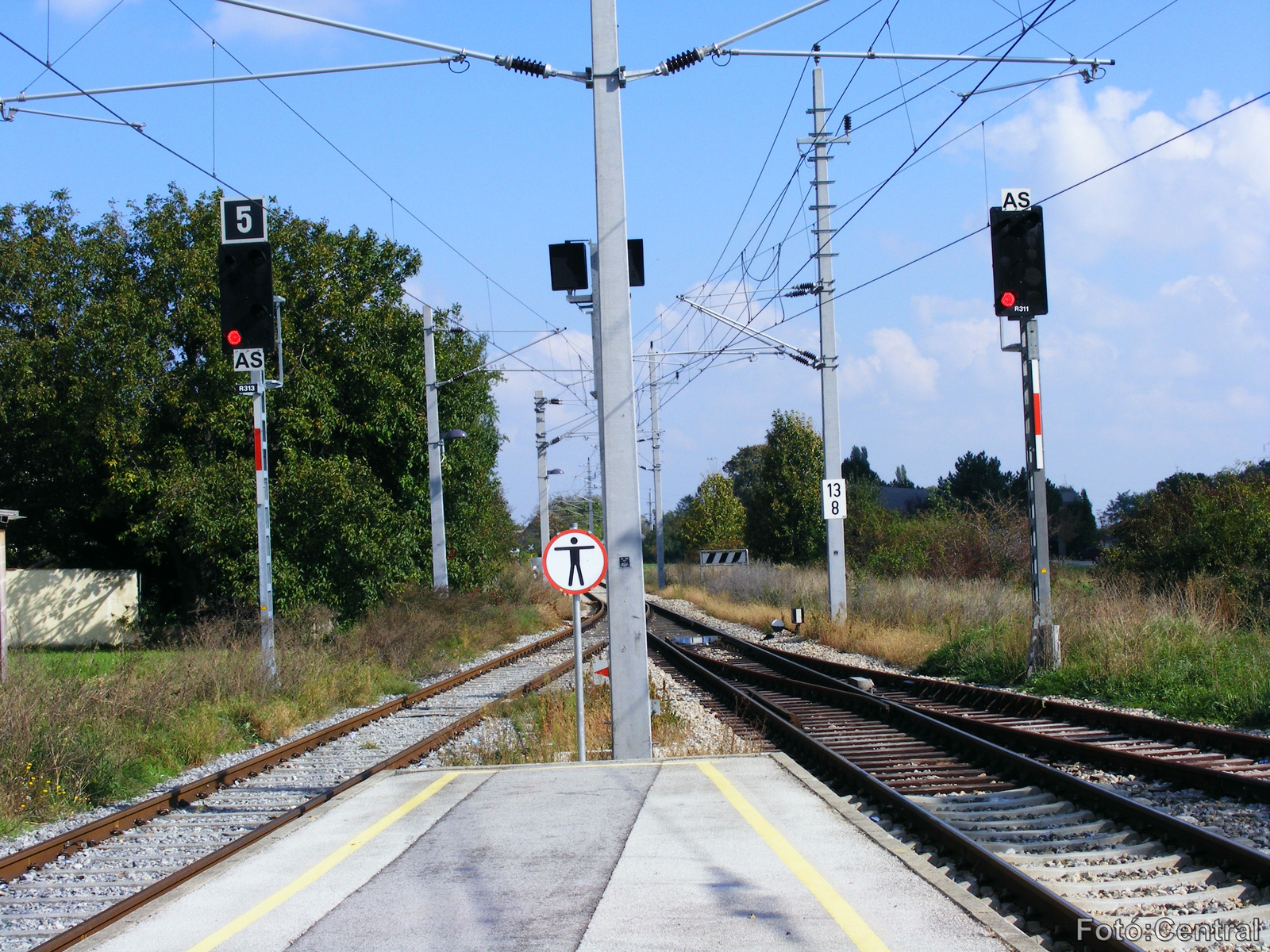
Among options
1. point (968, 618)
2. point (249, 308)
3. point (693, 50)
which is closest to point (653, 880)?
point (693, 50)

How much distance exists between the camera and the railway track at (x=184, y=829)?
21.7ft

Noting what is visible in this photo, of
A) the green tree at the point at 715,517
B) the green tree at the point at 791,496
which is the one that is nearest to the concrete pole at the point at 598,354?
the green tree at the point at 791,496

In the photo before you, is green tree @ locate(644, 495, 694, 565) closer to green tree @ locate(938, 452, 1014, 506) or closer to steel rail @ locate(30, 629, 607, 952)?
green tree @ locate(938, 452, 1014, 506)

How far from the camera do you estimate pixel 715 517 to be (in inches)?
2813

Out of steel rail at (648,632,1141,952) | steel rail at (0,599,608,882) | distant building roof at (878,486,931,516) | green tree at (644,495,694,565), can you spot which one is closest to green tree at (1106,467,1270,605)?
steel rail at (648,632,1141,952)

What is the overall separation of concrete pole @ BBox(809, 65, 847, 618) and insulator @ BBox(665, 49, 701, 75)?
15.1 m

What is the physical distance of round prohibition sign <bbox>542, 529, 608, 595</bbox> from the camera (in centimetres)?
1039

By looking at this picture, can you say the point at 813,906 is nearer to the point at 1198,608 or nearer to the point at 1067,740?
the point at 1067,740

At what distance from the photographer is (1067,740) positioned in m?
10.5

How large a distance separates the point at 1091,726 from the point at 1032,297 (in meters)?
6.66

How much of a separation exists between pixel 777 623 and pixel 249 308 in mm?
18606

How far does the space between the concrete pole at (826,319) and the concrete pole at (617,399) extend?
15202 millimetres

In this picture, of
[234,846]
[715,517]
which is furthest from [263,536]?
[715,517]

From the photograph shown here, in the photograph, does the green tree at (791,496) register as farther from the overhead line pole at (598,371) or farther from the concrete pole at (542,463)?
the overhead line pole at (598,371)
